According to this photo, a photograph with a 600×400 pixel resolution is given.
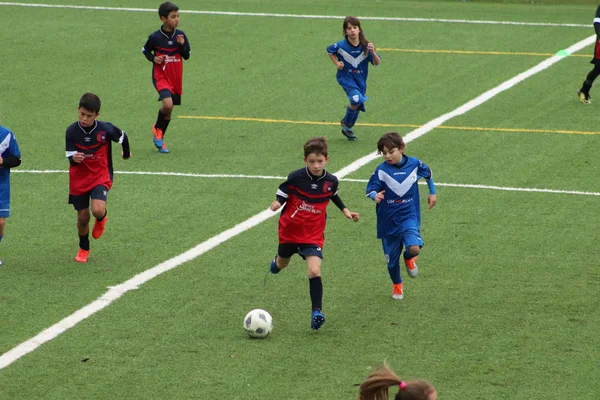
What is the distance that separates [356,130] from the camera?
2105 centimetres

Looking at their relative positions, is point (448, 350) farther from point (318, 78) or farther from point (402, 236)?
point (318, 78)

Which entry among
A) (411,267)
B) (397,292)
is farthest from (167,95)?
(397,292)

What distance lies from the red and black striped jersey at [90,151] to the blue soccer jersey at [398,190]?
3.15 metres

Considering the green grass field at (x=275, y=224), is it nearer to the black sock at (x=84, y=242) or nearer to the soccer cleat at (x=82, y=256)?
the soccer cleat at (x=82, y=256)

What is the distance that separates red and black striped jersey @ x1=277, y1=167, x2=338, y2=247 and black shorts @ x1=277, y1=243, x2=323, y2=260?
4 centimetres

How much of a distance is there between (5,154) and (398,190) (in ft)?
13.8

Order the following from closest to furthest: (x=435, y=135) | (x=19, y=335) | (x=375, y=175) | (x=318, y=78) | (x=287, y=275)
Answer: (x=19, y=335), (x=375, y=175), (x=287, y=275), (x=435, y=135), (x=318, y=78)

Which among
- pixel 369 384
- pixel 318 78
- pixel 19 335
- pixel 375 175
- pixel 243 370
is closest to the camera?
pixel 369 384

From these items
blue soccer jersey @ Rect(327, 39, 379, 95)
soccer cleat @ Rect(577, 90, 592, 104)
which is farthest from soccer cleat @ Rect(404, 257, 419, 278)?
soccer cleat @ Rect(577, 90, 592, 104)

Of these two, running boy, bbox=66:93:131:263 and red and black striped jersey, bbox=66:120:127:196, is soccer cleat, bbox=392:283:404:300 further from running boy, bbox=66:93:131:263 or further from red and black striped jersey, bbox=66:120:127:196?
red and black striped jersey, bbox=66:120:127:196

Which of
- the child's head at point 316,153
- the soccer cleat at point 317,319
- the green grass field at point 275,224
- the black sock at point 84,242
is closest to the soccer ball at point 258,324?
the green grass field at point 275,224

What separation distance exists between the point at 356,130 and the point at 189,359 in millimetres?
10854

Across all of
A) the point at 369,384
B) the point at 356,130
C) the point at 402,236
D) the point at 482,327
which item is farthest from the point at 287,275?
the point at 356,130

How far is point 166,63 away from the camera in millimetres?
19484
